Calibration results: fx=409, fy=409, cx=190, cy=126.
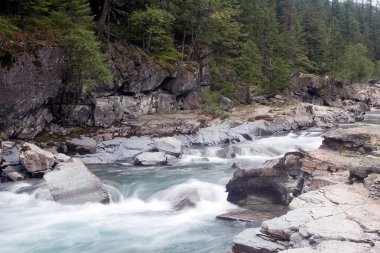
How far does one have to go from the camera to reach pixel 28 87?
71.5 ft

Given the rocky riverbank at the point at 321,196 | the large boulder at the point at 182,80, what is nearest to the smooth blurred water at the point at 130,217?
the rocky riverbank at the point at 321,196

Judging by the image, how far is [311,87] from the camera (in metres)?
53.2

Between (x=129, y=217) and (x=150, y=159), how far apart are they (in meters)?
7.72

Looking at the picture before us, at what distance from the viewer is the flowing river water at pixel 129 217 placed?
1202 centimetres

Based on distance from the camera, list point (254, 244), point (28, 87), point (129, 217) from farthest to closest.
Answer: point (28, 87) → point (129, 217) → point (254, 244)

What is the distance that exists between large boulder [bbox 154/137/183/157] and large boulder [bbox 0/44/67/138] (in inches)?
260

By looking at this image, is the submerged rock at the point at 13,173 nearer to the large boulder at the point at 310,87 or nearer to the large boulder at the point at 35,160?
the large boulder at the point at 35,160

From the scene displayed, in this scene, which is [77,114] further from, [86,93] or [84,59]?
[84,59]

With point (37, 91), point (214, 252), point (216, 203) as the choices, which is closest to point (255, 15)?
point (37, 91)

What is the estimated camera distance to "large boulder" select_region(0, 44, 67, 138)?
68.2ft

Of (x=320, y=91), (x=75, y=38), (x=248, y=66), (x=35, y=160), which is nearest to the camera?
(x=35, y=160)

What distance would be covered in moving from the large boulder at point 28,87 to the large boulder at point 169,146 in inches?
260

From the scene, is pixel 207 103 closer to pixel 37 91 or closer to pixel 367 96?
pixel 37 91

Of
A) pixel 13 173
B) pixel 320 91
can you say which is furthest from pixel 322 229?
pixel 320 91
